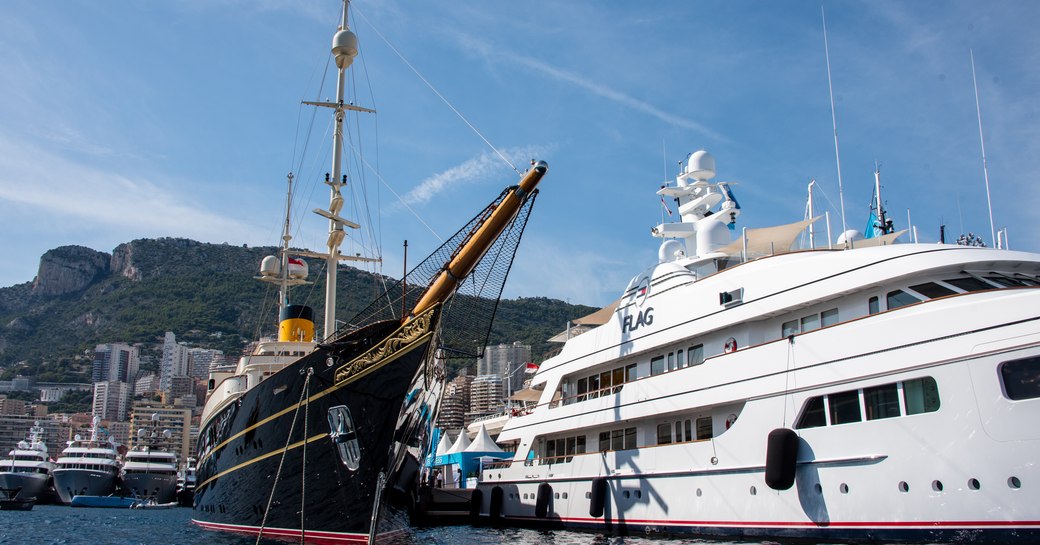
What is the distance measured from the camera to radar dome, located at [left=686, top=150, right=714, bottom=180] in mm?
26500

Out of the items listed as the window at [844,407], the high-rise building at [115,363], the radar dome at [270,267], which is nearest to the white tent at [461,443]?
the radar dome at [270,267]

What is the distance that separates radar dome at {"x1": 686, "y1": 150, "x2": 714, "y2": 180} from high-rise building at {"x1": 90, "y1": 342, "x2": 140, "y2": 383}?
14948 cm

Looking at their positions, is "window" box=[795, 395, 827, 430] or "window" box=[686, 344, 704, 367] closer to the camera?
"window" box=[795, 395, 827, 430]

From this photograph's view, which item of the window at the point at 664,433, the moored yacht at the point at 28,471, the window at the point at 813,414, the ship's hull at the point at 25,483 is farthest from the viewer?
the moored yacht at the point at 28,471

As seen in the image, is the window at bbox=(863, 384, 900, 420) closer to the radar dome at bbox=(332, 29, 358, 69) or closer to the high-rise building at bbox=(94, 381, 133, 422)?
the radar dome at bbox=(332, 29, 358, 69)

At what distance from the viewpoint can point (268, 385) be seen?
18.5 metres

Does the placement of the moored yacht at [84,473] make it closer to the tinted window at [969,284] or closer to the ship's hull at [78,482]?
the ship's hull at [78,482]

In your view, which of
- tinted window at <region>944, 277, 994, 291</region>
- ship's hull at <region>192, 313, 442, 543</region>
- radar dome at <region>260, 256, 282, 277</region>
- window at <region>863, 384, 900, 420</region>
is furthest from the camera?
radar dome at <region>260, 256, 282, 277</region>

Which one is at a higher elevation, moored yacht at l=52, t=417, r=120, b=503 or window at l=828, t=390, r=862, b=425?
window at l=828, t=390, r=862, b=425

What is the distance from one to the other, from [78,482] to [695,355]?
66509 millimetres

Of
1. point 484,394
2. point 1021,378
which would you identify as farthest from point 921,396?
point 484,394

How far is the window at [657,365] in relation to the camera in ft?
69.7

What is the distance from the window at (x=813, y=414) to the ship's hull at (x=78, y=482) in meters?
69.5

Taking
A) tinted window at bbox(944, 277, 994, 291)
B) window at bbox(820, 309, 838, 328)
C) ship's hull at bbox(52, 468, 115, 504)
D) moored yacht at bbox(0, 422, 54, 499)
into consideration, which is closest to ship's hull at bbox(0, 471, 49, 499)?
moored yacht at bbox(0, 422, 54, 499)
